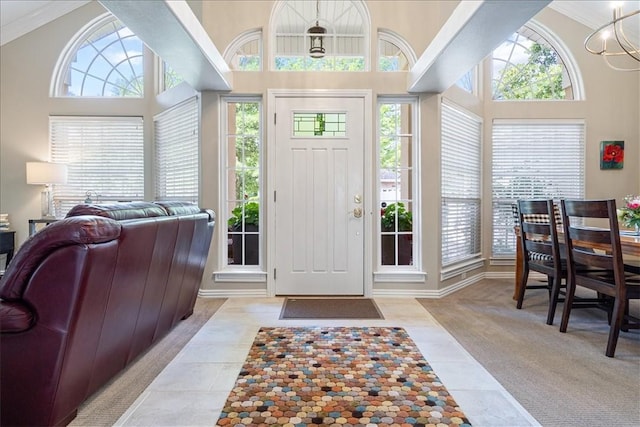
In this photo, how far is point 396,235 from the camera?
4.17 m

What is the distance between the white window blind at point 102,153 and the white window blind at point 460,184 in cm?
363

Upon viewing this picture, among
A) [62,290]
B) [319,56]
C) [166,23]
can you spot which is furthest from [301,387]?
[319,56]

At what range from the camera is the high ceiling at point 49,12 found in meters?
4.43

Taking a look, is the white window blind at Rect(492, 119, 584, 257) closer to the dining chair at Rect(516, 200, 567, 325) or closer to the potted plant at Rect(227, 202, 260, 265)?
the dining chair at Rect(516, 200, 567, 325)

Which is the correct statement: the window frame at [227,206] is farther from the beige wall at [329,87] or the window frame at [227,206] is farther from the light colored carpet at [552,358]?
the light colored carpet at [552,358]

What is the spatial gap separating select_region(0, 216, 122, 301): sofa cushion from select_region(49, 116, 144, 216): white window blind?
342 cm

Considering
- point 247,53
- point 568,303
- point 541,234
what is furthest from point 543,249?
point 247,53

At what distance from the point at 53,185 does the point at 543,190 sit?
20.4 feet

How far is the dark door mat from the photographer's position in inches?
130

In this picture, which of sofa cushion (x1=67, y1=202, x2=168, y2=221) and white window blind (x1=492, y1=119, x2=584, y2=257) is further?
white window blind (x1=492, y1=119, x2=584, y2=257)

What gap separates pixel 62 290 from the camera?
144 centimetres

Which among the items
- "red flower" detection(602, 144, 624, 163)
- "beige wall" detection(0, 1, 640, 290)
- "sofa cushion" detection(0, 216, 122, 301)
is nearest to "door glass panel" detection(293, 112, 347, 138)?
"beige wall" detection(0, 1, 640, 290)

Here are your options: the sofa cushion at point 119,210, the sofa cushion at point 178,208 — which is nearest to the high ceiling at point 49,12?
the sofa cushion at point 178,208

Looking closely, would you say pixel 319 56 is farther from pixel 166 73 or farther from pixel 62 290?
pixel 62 290
